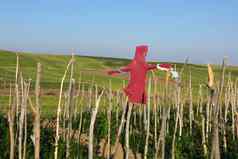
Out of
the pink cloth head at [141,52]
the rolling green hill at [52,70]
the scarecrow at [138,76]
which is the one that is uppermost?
the rolling green hill at [52,70]

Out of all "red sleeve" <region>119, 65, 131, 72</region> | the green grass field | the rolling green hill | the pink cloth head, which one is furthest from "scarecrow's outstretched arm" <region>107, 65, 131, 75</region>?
the rolling green hill

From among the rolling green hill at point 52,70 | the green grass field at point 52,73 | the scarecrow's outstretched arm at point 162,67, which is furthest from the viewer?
the rolling green hill at point 52,70

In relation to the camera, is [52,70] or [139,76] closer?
[139,76]

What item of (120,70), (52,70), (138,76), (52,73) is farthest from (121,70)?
(52,70)

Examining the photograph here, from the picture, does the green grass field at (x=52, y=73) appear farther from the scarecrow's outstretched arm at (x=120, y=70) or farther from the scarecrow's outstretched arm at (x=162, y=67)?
the scarecrow's outstretched arm at (x=162, y=67)

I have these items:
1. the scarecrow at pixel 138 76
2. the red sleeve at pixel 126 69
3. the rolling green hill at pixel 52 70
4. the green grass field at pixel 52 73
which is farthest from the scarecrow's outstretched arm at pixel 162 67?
the rolling green hill at pixel 52 70

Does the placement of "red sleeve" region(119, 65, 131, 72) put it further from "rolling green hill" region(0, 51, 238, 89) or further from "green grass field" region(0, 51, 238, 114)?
"rolling green hill" region(0, 51, 238, 89)

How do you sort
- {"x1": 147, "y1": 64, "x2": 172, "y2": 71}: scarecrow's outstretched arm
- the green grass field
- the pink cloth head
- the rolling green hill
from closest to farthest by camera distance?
{"x1": 147, "y1": 64, "x2": 172, "y2": 71}: scarecrow's outstretched arm → the pink cloth head → the green grass field → the rolling green hill

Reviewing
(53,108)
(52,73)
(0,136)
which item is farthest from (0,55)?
(0,136)

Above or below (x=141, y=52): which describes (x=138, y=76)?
below

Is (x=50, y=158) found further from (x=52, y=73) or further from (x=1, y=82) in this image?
(x=52, y=73)

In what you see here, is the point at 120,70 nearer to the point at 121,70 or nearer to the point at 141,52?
the point at 121,70

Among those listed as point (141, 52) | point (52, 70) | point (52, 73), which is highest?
point (52, 70)

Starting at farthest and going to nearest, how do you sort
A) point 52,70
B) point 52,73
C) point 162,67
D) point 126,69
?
point 52,70
point 52,73
point 126,69
point 162,67
